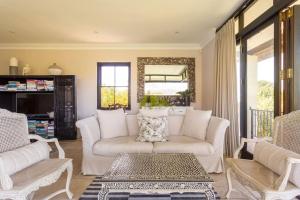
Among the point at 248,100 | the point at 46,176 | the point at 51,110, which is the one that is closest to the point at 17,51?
the point at 51,110

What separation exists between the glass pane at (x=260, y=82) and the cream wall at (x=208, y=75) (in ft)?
4.66

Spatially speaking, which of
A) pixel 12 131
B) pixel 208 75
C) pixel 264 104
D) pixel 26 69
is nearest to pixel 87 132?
pixel 12 131

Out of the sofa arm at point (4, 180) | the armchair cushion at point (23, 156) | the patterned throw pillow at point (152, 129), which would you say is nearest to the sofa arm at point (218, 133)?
the patterned throw pillow at point (152, 129)

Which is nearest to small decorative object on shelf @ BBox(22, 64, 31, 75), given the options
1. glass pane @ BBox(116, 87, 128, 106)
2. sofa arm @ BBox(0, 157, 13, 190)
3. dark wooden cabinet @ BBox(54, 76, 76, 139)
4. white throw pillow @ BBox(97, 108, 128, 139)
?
dark wooden cabinet @ BBox(54, 76, 76, 139)

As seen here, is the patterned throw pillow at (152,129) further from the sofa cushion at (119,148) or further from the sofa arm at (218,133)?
the sofa arm at (218,133)

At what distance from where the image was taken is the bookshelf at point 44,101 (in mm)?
5707

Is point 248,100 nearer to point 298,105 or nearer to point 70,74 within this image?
point 298,105

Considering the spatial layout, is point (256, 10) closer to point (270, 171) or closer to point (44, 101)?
point (270, 171)

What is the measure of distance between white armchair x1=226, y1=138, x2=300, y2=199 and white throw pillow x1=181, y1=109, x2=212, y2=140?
1.08m

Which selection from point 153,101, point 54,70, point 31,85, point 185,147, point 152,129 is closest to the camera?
point 185,147

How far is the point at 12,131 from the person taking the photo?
7.41 feet

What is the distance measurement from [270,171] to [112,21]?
12.0ft

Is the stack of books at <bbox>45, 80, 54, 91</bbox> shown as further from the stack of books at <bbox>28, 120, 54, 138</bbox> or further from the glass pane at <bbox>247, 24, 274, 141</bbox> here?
the glass pane at <bbox>247, 24, 274, 141</bbox>

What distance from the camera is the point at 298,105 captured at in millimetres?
2486
